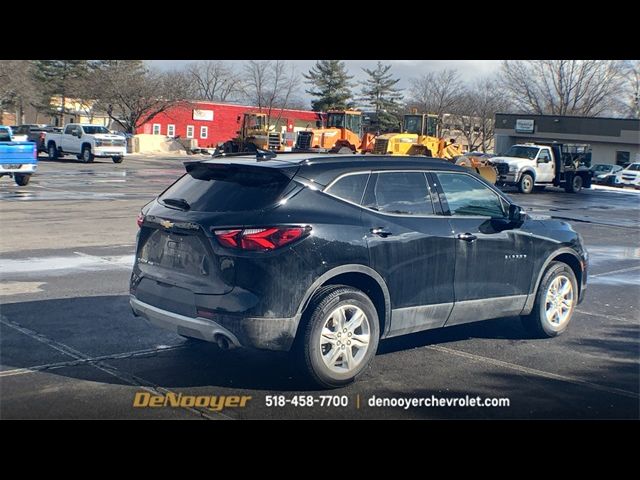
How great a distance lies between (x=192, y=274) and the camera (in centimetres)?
573

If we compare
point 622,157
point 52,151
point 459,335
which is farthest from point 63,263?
point 622,157

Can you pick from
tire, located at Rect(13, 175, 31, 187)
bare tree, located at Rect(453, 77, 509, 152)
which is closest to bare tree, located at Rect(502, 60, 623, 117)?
bare tree, located at Rect(453, 77, 509, 152)

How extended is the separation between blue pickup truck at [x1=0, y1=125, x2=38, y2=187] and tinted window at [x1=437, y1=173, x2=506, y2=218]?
19611mm

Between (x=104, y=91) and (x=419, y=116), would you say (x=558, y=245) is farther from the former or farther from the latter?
(x=104, y=91)

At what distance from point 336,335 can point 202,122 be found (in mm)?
66991

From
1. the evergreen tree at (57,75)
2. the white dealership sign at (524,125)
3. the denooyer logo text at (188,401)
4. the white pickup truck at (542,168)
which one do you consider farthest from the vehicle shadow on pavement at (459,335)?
the evergreen tree at (57,75)

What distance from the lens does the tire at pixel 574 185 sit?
36500mm

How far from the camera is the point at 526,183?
34.1 metres

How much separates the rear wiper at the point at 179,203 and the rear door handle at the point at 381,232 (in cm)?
146

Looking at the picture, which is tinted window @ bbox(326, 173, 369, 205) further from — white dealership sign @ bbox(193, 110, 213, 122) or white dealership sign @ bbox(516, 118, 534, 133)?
white dealership sign @ bbox(193, 110, 213, 122)

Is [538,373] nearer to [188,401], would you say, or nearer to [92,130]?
[188,401]

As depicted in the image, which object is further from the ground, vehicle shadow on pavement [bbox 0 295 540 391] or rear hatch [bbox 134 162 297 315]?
rear hatch [bbox 134 162 297 315]

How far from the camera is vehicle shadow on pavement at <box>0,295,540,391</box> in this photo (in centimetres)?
596
